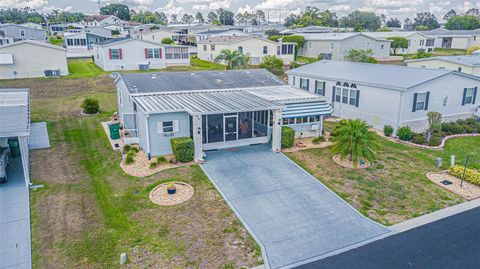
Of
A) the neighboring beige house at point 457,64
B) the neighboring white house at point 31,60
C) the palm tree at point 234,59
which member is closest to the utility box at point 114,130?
the palm tree at point 234,59

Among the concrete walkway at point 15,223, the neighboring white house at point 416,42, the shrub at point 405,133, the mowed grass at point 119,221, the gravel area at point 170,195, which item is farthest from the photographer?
the neighboring white house at point 416,42

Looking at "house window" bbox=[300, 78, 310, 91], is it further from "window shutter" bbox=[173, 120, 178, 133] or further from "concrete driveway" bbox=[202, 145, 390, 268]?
"window shutter" bbox=[173, 120, 178, 133]

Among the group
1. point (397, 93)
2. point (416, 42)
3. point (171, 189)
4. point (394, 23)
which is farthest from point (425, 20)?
point (171, 189)

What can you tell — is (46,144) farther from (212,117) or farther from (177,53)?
(177,53)

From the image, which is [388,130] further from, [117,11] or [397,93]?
[117,11]

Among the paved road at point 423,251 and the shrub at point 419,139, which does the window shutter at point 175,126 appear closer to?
the paved road at point 423,251

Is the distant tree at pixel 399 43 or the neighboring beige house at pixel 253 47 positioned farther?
the distant tree at pixel 399 43

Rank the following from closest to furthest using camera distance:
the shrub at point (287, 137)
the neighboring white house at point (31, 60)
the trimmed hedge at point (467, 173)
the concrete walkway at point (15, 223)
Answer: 1. the concrete walkway at point (15, 223)
2. the trimmed hedge at point (467, 173)
3. the shrub at point (287, 137)
4. the neighboring white house at point (31, 60)
